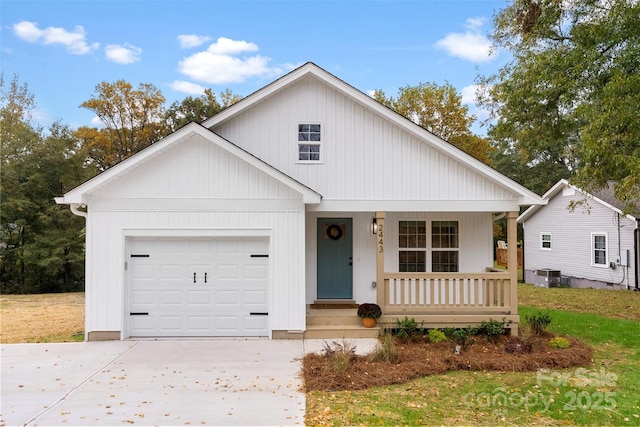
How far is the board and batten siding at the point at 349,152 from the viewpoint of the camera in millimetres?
10273

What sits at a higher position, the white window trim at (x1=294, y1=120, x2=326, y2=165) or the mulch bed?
the white window trim at (x1=294, y1=120, x2=326, y2=165)

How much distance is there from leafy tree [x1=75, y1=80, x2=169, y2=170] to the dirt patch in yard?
15537 millimetres

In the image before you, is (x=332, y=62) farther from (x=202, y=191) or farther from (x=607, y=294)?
(x=607, y=294)

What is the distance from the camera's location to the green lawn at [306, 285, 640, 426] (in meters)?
5.34

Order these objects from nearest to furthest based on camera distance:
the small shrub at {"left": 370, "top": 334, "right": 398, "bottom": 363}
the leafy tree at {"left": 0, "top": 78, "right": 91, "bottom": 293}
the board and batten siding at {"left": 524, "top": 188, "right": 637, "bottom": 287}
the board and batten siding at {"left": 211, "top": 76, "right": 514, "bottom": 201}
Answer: the small shrub at {"left": 370, "top": 334, "right": 398, "bottom": 363} → the board and batten siding at {"left": 211, "top": 76, "right": 514, "bottom": 201} → the board and batten siding at {"left": 524, "top": 188, "right": 637, "bottom": 287} → the leafy tree at {"left": 0, "top": 78, "right": 91, "bottom": 293}

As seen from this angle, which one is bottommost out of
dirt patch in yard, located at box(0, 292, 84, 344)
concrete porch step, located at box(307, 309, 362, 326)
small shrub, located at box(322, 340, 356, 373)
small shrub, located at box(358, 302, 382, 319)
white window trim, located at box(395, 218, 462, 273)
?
dirt patch in yard, located at box(0, 292, 84, 344)

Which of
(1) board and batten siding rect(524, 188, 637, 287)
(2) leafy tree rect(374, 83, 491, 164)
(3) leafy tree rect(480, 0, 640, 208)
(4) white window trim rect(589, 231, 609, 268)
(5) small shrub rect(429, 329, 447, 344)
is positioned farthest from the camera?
(2) leafy tree rect(374, 83, 491, 164)

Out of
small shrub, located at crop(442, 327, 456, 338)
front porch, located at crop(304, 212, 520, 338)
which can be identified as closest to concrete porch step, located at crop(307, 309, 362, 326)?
front porch, located at crop(304, 212, 520, 338)

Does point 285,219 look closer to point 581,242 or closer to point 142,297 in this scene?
point 142,297

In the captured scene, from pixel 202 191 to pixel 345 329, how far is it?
4200 mm

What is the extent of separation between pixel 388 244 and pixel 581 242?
609 inches

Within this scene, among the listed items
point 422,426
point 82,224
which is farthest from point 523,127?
point 82,224

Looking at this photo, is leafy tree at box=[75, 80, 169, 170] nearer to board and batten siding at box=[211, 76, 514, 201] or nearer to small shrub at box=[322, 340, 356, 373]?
board and batten siding at box=[211, 76, 514, 201]

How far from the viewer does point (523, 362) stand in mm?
7457
